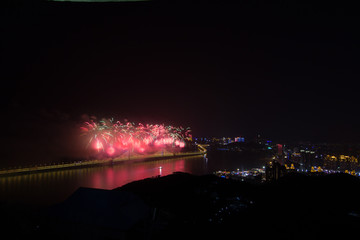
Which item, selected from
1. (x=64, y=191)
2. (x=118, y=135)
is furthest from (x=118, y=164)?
(x=64, y=191)

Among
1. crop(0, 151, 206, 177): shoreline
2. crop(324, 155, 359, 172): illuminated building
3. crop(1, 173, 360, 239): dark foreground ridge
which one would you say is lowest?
crop(324, 155, 359, 172): illuminated building

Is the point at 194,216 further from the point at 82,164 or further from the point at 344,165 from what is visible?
the point at 344,165

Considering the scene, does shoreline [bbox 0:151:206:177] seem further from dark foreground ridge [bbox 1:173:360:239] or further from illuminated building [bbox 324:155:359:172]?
illuminated building [bbox 324:155:359:172]

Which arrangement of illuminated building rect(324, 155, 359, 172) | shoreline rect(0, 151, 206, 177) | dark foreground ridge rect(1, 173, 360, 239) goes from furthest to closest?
illuminated building rect(324, 155, 359, 172)
shoreline rect(0, 151, 206, 177)
dark foreground ridge rect(1, 173, 360, 239)

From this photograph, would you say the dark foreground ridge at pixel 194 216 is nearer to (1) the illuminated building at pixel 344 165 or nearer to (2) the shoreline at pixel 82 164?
(2) the shoreline at pixel 82 164

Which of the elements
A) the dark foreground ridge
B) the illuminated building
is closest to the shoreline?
the dark foreground ridge

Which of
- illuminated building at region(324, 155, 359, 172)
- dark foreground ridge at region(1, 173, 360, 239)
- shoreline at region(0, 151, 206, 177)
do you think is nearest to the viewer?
dark foreground ridge at region(1, 173, 360, 239)

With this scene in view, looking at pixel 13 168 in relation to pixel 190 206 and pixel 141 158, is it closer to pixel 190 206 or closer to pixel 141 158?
pixel 141 158

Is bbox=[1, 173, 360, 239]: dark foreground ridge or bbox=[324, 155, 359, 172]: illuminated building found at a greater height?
bbox=[1, 173, 360, 239]: dark foreground ridge
